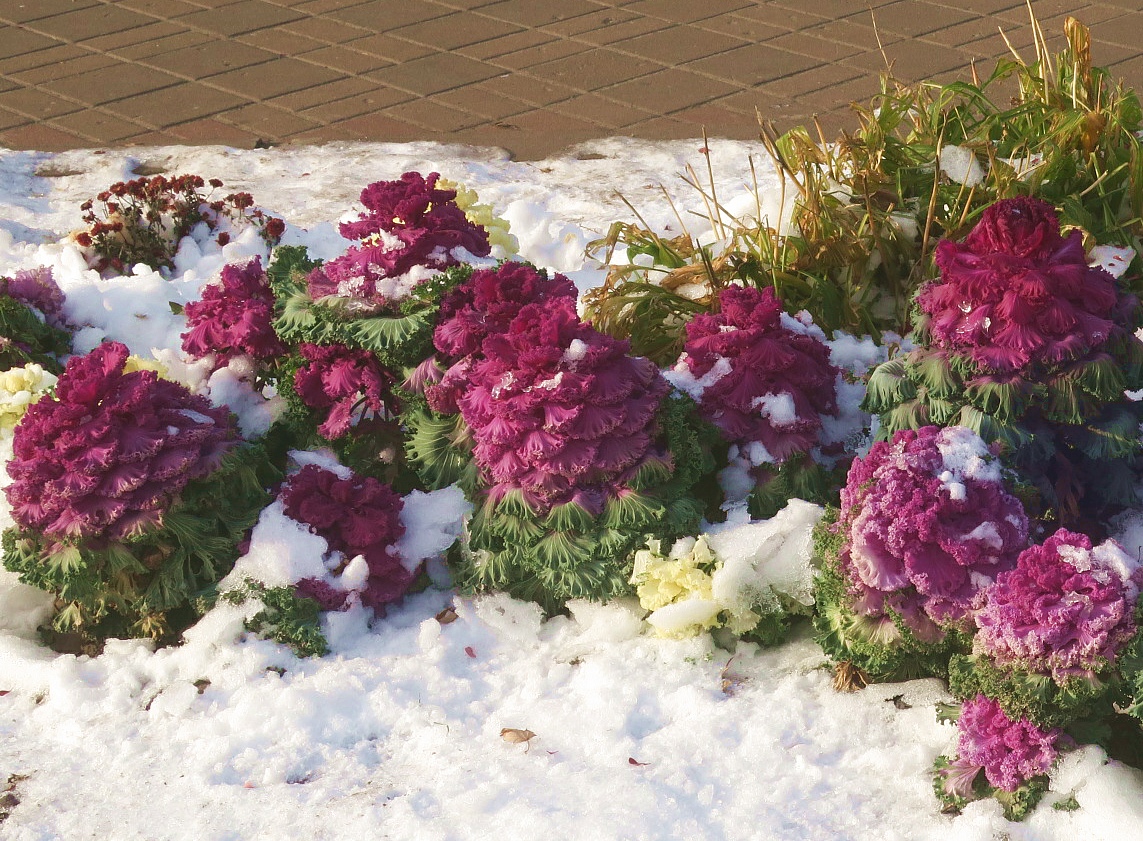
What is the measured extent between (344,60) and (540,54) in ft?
3.47

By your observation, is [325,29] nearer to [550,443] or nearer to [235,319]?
[235,319]

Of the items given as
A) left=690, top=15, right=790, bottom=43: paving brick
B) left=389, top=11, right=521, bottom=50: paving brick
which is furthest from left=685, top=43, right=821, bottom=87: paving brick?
left=389, top=11, right=521, bottom=50: paving brick

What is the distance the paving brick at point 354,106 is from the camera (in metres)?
6.65

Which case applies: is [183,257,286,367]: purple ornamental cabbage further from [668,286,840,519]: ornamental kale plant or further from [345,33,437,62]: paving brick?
[345,33,437,62]: paving brick

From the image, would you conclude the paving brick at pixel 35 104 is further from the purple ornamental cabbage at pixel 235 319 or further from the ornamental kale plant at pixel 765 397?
the ornamental kale plant at pixel 765 397

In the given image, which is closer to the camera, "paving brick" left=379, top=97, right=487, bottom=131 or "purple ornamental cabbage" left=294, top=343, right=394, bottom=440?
"purple ornamental cabbage" left=294, top=343, right=394, bottom=440

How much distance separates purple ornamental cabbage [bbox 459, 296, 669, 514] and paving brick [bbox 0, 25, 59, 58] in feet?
18.5

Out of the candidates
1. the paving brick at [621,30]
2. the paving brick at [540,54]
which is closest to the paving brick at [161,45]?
the paving brick at [540,54]

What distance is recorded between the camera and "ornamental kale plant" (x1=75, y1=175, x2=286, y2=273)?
486cm

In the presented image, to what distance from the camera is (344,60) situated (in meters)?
7.35

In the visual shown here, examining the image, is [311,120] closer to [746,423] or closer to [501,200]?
[501,200]

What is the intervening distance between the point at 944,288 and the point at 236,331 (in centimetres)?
180

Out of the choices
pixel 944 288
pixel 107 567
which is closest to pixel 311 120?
pixel 107 567

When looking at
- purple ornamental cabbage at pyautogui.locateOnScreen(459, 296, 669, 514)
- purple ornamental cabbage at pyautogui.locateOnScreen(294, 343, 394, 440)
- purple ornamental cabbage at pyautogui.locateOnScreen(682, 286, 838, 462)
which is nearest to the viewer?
purple ornamental cabbage at pyautogui.locateOnScreen(459, 296, 669, 514)
